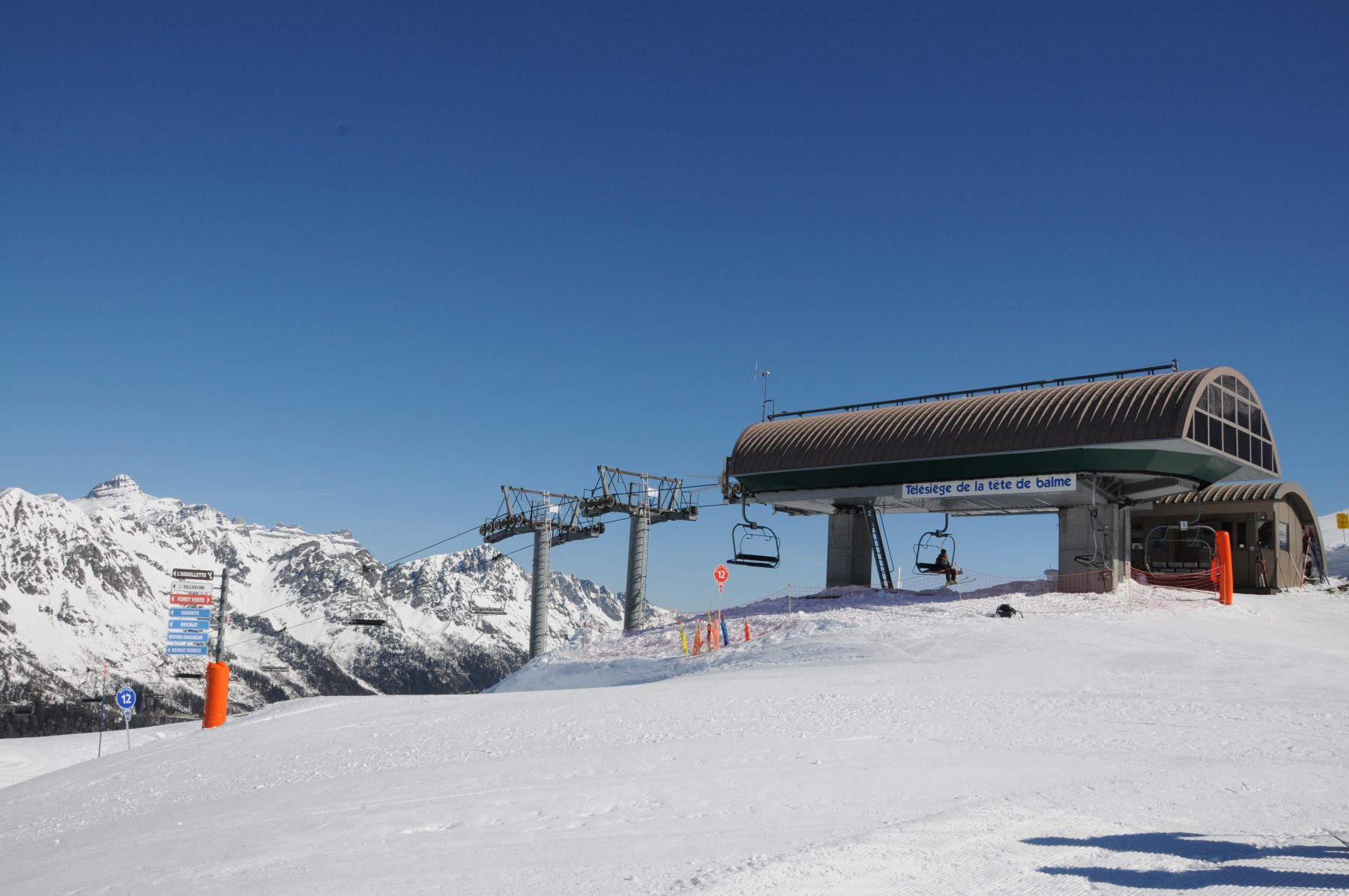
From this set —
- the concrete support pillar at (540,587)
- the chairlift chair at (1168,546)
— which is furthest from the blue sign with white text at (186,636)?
the chairlift chair at (1168,546)

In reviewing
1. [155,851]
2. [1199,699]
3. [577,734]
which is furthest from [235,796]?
[1199,699]

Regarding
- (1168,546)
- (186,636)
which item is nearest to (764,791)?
(1168,546)

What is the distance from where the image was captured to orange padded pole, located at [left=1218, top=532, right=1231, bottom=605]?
3234 centimetres

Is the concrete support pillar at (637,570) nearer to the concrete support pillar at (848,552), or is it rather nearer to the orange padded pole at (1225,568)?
the concrete support pillar at (848,552)

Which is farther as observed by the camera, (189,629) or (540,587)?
(540,587)

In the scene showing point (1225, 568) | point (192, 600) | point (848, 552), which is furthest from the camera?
point (848, 552)

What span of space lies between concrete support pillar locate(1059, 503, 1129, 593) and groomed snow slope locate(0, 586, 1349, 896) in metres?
11.7

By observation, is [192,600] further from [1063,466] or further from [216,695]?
[1063,466]

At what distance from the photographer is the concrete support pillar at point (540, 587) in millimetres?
45344

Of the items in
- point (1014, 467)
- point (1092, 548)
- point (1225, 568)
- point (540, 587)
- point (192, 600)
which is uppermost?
point (1014, 467)

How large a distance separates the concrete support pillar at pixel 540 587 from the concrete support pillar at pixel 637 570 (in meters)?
4.14

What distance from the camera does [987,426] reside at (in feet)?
119

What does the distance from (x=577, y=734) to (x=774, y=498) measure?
27620 millimetres

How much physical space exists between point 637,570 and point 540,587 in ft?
18.7
